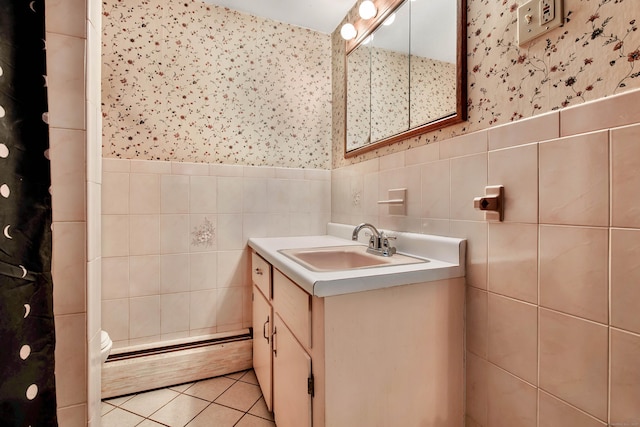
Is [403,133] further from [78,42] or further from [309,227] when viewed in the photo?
[78,42]

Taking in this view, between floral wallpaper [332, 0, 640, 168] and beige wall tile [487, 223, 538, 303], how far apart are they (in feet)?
1.17

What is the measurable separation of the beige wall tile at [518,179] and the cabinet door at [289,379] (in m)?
0.79

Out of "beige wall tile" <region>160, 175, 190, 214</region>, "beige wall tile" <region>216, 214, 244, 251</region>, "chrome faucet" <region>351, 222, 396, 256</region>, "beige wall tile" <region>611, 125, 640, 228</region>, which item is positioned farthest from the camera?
"beige wall tile" <region>216, 214, 244, 251</region>

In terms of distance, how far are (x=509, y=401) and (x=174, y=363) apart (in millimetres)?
1674

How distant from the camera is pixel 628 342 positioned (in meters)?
0.68

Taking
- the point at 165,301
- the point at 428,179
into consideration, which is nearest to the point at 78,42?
the point at 428,179

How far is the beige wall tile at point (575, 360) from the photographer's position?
0.73 meters

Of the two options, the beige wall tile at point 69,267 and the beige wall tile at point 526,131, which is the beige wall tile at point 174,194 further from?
the beige wall tile at point 526,131

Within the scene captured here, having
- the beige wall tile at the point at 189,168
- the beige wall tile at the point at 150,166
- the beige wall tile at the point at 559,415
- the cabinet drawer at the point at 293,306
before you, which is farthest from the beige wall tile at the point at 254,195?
the beige wall tile at the point at 559,415

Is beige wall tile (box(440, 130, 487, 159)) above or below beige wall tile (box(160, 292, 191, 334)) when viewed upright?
above

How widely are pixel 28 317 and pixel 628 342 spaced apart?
51.0 inches

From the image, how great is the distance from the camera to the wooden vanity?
2.85 ft

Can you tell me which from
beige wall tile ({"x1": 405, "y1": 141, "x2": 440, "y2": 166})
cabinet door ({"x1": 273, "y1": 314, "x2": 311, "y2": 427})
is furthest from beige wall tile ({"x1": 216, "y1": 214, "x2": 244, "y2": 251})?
beige wall tile ({"x1": 405, "y1": 141, "x2": 440, "y2": 166})

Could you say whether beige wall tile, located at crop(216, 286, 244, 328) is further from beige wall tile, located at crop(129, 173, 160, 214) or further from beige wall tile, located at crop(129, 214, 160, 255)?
beige wall tile, located at crop(129, 173, 160, 214)
